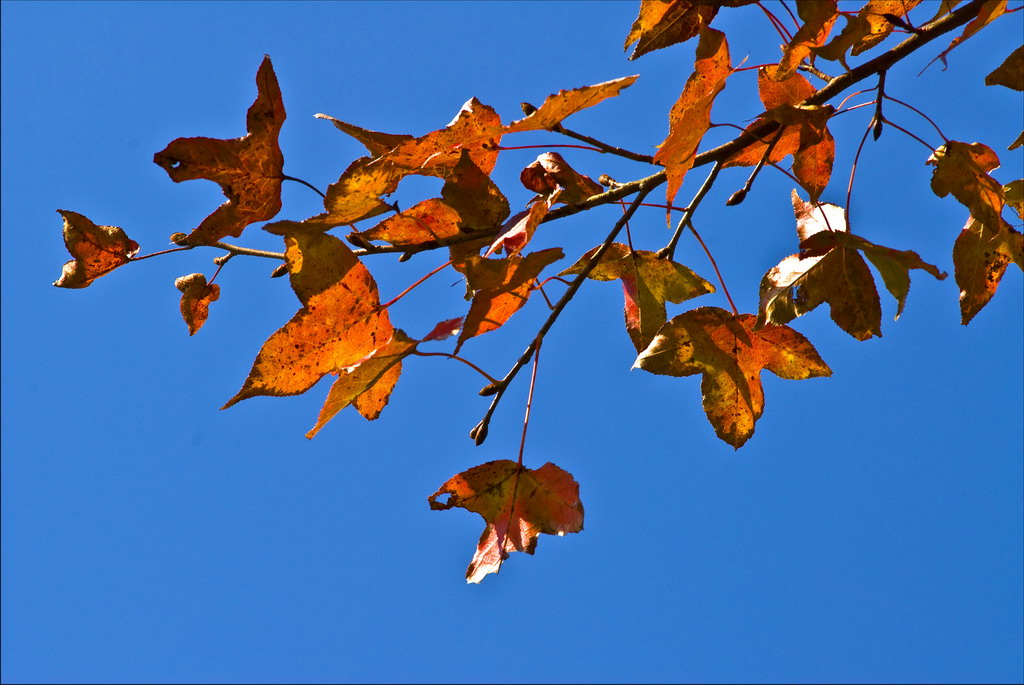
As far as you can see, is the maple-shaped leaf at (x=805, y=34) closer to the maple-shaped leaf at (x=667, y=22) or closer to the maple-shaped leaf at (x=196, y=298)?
the maple-shaped leaf at (x=667, y=22)

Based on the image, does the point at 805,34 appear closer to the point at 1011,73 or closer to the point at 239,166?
the point at 1011,73

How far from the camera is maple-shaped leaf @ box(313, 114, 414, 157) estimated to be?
2.65ft

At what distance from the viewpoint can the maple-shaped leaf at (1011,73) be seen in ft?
2.85

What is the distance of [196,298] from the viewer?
891 mm

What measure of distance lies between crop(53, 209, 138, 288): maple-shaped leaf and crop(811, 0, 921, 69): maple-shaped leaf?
0.66 m

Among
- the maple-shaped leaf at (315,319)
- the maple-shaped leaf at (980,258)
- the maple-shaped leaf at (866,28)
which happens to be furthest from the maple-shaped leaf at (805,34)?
the maple-shaped leaf at (315,319)

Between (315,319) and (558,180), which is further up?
(558,180)

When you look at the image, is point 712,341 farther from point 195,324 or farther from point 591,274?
point 195,324

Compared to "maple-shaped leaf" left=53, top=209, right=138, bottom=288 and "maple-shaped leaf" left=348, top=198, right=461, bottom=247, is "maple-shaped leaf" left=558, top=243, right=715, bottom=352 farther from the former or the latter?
"maple-shaped leaf" left=53, top=209, right=138, bottom=288

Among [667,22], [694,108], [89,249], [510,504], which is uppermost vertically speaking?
[667,22]

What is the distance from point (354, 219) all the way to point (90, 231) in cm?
32

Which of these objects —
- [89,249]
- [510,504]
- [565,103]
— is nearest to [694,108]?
[565,103]

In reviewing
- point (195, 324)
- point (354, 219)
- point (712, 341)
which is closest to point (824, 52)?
point (712, 341)

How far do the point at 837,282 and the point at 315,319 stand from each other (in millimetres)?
420
